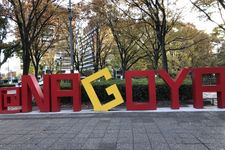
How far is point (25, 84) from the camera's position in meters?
14.0

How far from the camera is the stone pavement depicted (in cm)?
734

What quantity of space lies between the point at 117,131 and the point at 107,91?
4301 mm

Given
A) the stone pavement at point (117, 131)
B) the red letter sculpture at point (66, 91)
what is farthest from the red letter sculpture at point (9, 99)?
the red letter sculpture at point (66, 91)

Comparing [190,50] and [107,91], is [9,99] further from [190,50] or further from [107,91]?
[190,50]

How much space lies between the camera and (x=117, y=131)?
9.00 m

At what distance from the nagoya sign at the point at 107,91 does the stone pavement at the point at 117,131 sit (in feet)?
3.06

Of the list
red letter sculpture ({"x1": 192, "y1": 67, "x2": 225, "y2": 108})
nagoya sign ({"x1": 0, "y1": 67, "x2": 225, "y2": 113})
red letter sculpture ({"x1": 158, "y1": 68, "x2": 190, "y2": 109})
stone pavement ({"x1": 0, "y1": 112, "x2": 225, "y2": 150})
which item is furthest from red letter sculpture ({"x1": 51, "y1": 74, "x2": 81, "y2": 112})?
red letter sculpture ({"x1": 192, "y1": 67, "x2": 225, "y2": 108})

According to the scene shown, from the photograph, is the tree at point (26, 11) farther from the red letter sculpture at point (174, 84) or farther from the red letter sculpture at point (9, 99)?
the red letter sculpture at point (174, 84)

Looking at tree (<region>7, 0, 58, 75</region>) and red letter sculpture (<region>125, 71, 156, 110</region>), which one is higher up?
tree (<region>7, 0, 58, 75</region>)

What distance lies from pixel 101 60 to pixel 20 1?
82.3 ft

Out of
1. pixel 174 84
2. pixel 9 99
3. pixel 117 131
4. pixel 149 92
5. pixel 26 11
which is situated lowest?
pixel 117 131

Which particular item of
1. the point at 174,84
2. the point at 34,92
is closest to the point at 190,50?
the point at 174,84

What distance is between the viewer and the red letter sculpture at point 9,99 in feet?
46.4

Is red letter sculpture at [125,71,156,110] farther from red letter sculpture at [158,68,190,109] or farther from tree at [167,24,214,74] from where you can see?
tree at [167,24,214,74]
